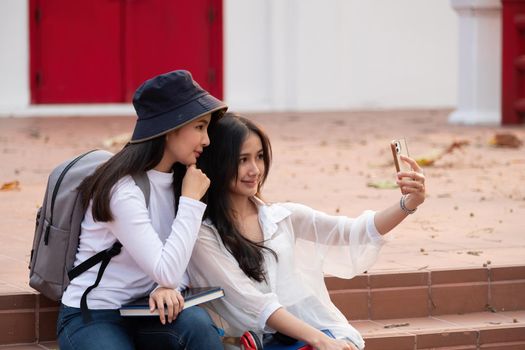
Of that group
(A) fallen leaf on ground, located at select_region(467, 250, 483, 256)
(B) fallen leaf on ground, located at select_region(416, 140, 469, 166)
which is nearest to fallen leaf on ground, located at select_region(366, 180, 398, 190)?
(B) fallen leaf on ground, located at select_region(416, 140, 469, 166)

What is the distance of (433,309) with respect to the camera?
5.35 metres

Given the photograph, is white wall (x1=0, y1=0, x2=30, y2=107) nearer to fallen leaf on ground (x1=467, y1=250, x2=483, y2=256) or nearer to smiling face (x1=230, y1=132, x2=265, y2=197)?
fallen leaf on ground (x1=467, y1=250, x2=483, y2=256)

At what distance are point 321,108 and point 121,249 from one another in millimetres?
11378

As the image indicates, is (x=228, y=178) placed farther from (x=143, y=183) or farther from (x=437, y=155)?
(x=437, y=155)

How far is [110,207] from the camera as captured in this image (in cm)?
410

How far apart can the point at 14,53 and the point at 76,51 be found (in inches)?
29.6

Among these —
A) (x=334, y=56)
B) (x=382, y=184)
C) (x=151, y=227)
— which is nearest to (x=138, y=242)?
(x=151, y=227)

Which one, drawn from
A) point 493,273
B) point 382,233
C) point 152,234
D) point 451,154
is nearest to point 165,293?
point 152,234

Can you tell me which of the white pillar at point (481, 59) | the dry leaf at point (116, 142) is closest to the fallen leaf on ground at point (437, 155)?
the dry leaf at point (116, 142)

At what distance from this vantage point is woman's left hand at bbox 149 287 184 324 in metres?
4.00

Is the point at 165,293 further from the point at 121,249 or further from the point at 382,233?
the point at 382,233

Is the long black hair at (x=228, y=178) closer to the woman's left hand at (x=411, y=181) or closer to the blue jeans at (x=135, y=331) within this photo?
the blue jeans at (x=135, y=331)

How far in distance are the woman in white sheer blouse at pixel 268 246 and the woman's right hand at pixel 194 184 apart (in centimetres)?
17

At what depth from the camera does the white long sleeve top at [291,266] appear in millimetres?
4211
